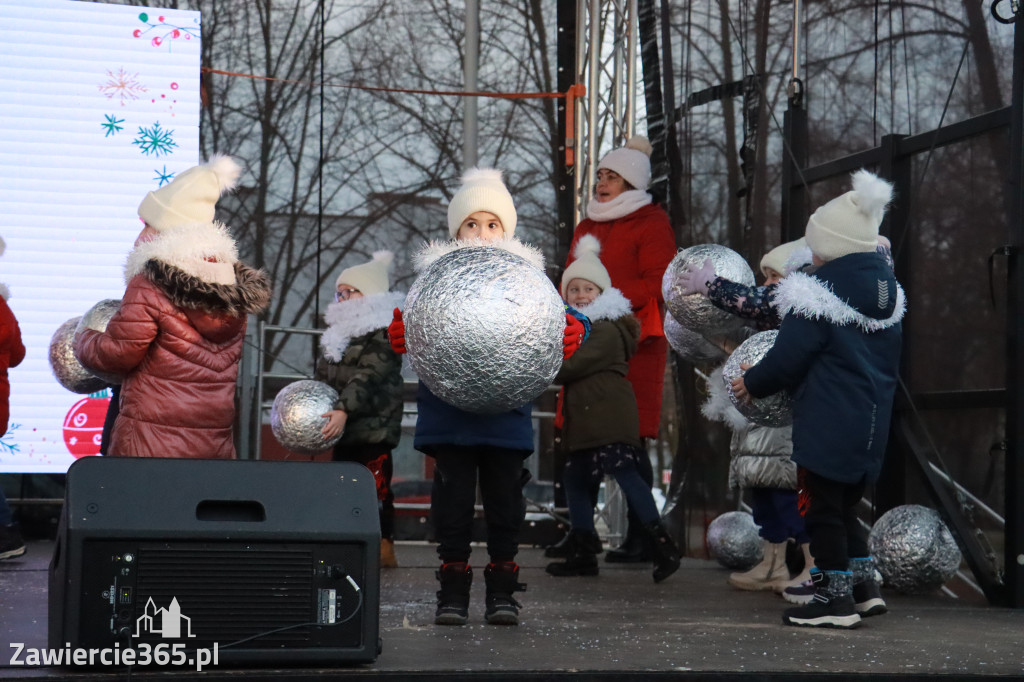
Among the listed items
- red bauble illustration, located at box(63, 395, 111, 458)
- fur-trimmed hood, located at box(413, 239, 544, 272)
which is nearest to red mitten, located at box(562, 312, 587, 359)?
fur-trimmed hood, located at box(413, 239, 544, 272)

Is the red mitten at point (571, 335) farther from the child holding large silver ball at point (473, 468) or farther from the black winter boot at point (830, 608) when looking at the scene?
the black winter boot at point (830, 608)

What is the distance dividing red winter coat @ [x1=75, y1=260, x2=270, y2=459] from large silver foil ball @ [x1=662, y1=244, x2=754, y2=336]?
5.10 feet

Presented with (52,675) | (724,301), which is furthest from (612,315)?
(52,675)

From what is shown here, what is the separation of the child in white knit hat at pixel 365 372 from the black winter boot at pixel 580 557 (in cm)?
85

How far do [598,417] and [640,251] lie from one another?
935 millimetres

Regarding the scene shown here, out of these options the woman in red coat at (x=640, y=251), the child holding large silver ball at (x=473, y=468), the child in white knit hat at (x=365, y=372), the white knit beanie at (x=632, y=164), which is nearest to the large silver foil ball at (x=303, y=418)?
the child in white knit hat at (x=365, y=372)

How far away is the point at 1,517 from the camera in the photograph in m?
5.83

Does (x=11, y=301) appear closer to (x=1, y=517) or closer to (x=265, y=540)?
(x=1, y=517)

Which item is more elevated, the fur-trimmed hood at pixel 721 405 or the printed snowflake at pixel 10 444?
the fur-trimmed hood at pixel 721 405

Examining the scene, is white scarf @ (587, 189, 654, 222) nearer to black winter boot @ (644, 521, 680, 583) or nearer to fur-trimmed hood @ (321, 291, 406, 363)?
fur-trimmed hood @ (321, 291, 406, 363)

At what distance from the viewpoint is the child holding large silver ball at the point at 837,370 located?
402cm

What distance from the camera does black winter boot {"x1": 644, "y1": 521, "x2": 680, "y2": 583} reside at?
5219 mm

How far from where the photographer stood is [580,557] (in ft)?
18.4

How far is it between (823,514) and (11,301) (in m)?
5.14
